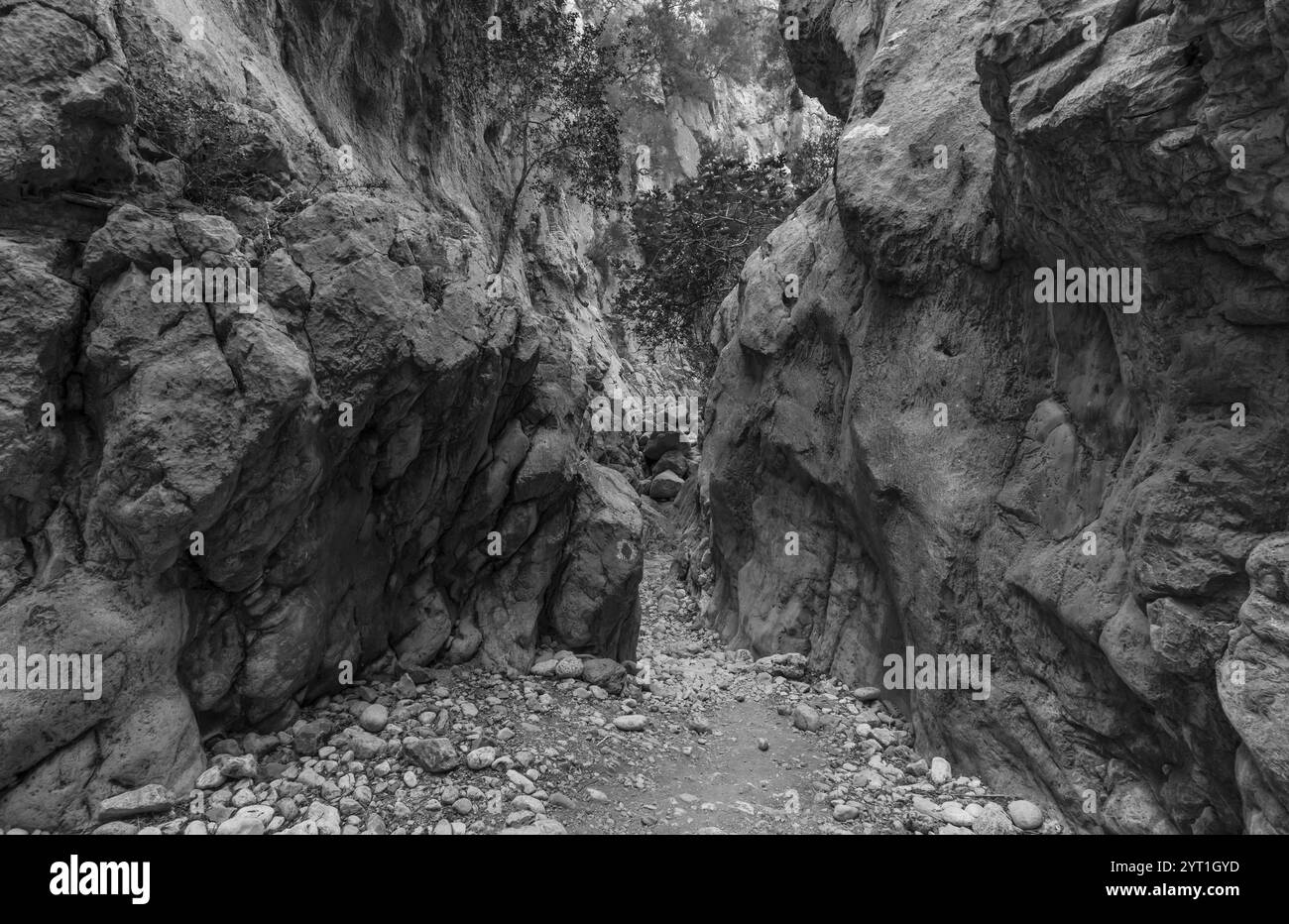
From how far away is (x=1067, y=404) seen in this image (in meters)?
6.98

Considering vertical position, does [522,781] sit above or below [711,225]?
below

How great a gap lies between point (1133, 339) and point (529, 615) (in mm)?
6974

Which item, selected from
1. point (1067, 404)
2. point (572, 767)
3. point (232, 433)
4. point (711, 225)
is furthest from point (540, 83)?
point (572, 767)

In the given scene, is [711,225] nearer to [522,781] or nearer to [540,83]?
[540,83]

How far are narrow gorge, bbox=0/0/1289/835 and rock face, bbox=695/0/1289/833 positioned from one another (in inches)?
1.4

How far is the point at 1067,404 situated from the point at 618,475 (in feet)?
21.3

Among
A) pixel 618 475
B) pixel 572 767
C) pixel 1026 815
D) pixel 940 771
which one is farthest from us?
pixel 618 475

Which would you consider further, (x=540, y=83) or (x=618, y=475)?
(x=540, y=83)

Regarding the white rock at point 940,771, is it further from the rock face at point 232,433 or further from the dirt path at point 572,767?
the rock face at point 232,433

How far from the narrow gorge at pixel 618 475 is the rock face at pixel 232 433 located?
3 centimetres

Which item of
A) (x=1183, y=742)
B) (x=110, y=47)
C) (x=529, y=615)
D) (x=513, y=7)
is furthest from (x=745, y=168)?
(x=1183, y=742)

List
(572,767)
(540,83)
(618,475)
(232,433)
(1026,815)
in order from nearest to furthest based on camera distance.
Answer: (232,433) → (1026,815) → (572,767) → (618,475) → (540,83)

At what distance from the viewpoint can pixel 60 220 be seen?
5.51 m

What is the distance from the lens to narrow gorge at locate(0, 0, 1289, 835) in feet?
16.1
